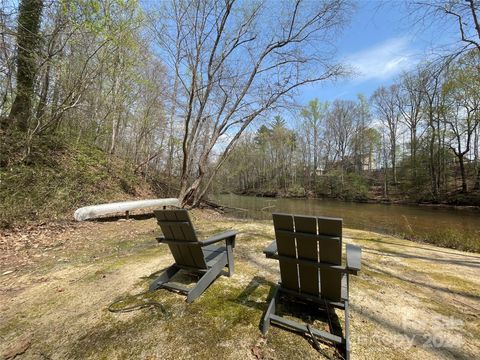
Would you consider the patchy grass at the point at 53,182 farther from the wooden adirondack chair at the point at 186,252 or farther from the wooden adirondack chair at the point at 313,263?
the wooden adirondack chair at the point at 313,263

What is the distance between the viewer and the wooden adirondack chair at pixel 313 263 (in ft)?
6.48

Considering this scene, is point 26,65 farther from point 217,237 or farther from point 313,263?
point 313,263

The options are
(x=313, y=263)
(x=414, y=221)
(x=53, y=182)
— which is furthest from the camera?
(x=414, y=221)

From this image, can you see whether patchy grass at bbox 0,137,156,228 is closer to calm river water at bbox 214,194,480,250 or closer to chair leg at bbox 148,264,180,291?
chair leg at bbox 148,264,180,291

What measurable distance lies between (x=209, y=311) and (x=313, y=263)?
1.26 metres

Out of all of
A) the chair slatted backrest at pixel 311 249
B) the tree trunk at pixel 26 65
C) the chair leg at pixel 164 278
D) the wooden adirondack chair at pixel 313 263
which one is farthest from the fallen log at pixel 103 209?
the chair slatted backrest at pixel 311 249

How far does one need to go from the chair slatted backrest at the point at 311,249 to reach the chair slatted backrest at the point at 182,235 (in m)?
Answer: 1.03

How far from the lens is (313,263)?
2082mm

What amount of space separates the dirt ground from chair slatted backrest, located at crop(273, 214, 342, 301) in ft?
1.40

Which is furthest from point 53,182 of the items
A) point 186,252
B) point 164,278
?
point 186,252

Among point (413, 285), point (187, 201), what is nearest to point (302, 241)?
point (413, 285)

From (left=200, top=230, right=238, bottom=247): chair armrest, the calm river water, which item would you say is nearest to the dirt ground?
(left=200, top=230, right=238, bottom=247): chair armrest

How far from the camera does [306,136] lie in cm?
3688

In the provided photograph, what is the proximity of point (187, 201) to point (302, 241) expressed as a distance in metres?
9.73
